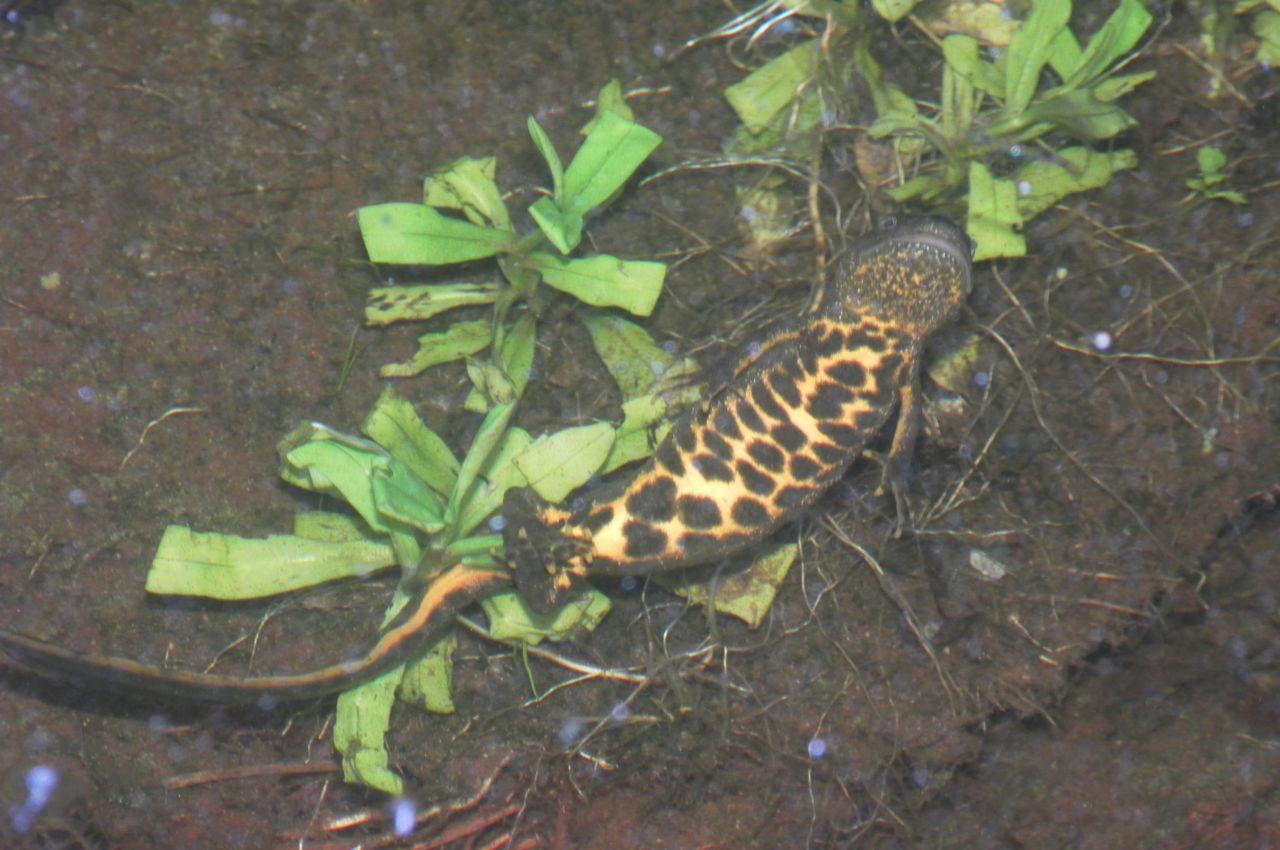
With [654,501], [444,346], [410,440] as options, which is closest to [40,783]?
[410,440]

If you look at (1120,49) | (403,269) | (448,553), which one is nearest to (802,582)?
(448,553)

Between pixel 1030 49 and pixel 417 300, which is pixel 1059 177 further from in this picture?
pixel 417 300

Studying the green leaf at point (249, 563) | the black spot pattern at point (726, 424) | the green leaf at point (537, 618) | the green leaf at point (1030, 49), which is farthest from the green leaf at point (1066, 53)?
the green leaf at point (249, 563)

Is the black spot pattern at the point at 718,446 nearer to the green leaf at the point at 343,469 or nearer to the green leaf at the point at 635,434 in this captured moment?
the green leaf at the point at 635,434

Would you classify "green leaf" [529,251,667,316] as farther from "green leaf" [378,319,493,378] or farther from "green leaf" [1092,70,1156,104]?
"green leaf" [1092,70,1156,104]

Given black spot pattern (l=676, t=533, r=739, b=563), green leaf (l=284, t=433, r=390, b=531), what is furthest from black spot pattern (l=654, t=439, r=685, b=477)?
green leaf (l=284, t=433, r=390, b=531)

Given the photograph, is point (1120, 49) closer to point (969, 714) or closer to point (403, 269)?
point (969, 714)
